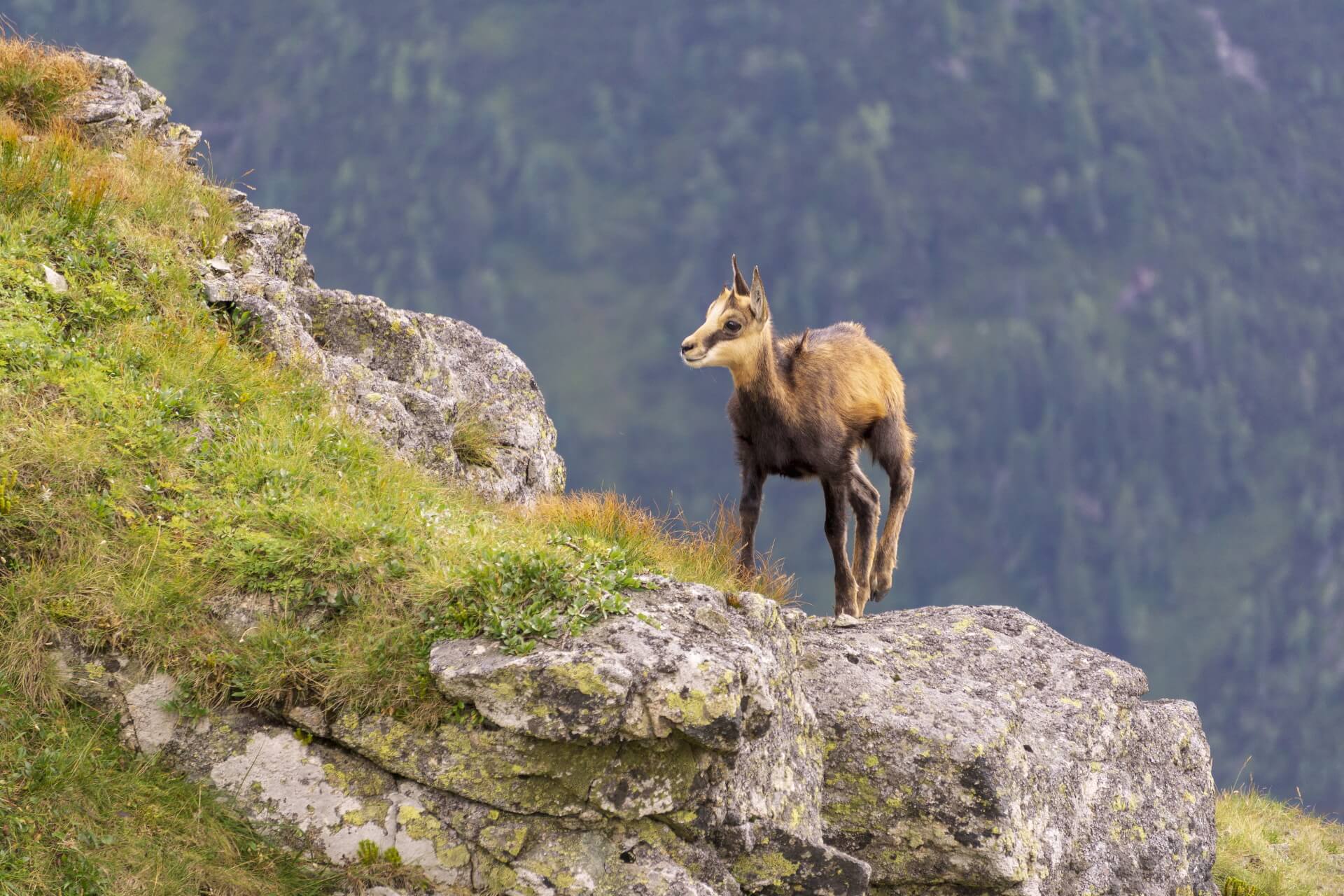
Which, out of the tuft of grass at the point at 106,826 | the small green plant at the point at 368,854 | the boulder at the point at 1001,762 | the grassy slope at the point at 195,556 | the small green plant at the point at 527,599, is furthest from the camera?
the boulder at the point at 1001,762

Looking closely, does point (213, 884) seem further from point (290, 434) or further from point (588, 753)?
point (290, 434)

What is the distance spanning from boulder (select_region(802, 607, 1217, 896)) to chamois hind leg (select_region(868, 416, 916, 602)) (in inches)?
50.4

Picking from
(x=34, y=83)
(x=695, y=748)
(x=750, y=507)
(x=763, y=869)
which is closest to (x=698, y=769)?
(x=695, y=748)

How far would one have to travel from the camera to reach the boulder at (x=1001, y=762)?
8.41m

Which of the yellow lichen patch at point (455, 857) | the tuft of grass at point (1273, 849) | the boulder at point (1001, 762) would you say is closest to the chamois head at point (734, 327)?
the boulder at point (1001, 762)

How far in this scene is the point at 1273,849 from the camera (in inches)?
513

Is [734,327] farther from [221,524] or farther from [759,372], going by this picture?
[221,524]

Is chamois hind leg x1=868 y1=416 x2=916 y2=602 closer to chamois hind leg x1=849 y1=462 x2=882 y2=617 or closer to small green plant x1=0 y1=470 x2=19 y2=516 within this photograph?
chamois hind leg x1=849 y1=462 x2=882 y2=617

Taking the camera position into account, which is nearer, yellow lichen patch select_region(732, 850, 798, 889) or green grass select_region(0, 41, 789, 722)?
green grass select_region(0, 41, 789, 722)

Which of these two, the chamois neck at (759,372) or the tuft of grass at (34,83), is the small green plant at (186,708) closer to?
the chamois neck at (759,372)

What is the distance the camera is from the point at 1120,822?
371 inches

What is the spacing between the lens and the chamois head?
10.5 m

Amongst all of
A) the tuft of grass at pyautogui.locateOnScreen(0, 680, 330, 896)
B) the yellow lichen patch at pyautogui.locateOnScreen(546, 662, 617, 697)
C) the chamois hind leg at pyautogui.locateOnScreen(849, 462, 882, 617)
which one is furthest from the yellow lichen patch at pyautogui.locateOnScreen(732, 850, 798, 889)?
the chamois hind leg at pyautogui.locateOnScreen(849, 462, 882, 617)

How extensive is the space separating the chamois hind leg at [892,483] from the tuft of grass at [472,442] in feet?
11.9
